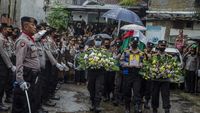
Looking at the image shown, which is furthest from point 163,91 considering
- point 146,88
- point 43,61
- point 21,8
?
point 21,8

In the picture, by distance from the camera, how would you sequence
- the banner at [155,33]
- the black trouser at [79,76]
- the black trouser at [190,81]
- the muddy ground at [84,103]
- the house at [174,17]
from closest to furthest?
the muddy ground at [84,103] < the black trouser at [79,76] < the black trouser at [190,81] < the house at [174,17] < the banner at [155,33]

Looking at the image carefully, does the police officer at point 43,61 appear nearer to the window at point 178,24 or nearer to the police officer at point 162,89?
the police officer at point 162,89

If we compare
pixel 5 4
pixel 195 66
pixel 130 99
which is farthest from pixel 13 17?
pixel 130 99

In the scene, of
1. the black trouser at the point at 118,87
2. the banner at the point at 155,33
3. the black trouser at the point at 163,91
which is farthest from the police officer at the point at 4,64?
the banner at the point at 155,33

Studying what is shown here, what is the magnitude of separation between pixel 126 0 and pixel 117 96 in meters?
16.3

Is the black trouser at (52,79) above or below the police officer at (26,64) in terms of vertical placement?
below

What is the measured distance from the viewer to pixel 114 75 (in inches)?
529

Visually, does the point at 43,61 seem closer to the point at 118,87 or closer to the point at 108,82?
the point at 118,87

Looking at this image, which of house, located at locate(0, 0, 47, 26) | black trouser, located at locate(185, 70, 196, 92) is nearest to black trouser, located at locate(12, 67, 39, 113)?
black trouser, located at locate(185, 70, 196, 92)

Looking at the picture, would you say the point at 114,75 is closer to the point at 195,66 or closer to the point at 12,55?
the point at 12,55

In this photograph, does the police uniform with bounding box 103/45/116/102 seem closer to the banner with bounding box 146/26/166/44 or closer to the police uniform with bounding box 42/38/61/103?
the police uniform with bounding box 42/38/61/103

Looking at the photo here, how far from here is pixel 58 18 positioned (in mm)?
27359

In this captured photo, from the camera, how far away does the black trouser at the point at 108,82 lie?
13.3m

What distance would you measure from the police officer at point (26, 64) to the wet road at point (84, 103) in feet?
10.2
